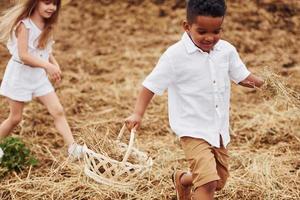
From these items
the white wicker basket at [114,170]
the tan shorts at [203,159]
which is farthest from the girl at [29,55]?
the tan shorts at [203,159]

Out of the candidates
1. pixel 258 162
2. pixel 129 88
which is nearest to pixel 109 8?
pixel 129 88

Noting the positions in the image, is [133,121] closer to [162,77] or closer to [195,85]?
[162,77]

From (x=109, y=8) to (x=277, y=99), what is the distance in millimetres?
6294

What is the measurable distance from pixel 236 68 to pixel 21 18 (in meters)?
1.74

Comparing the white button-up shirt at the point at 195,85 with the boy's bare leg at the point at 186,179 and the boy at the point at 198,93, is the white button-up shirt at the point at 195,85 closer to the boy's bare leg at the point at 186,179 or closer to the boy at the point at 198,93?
the boy at the point at 198,93

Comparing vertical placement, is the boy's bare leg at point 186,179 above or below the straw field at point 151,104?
above

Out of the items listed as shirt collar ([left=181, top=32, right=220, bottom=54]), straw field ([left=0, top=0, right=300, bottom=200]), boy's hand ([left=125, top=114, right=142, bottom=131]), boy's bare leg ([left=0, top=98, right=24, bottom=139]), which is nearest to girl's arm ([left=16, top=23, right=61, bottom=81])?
boy's bare leg ([left=0, top=98, right=24, bottom=139])

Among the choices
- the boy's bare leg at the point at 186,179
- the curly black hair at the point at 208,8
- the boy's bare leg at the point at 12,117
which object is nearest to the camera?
the curly black hair at the point at 208,8

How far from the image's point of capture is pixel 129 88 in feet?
22.6

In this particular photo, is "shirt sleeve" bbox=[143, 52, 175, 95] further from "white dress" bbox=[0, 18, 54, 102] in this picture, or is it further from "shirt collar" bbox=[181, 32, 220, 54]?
"white dress" bbox=[0, 18, 54, 102]

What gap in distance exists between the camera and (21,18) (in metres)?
4.60

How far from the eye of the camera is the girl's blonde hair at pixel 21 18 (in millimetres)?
4594

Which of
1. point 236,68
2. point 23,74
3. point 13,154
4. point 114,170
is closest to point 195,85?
point 236,68

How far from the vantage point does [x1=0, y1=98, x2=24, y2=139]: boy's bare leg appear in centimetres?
479
